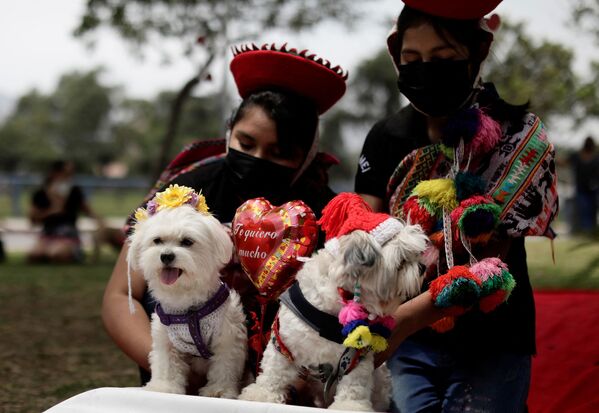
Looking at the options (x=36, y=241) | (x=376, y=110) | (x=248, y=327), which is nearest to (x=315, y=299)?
(x=248, y=327)

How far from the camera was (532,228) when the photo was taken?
2590 millimetres

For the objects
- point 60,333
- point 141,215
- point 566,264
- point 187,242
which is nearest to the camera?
point 187,242

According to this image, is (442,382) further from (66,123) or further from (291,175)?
(66,123)

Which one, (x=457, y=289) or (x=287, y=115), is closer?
(x=457, y=289)

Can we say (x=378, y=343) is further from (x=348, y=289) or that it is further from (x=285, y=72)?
(x=285, y=72)

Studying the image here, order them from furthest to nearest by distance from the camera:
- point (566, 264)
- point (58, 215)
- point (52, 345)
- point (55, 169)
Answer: point (55, 169) → point (58, 215) → point (566, 264) → point (52, 345)

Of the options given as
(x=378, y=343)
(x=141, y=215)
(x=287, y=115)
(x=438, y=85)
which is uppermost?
(x=438, y=85)

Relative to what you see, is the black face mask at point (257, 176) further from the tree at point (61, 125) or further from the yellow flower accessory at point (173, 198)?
the tree at point (61, 125)

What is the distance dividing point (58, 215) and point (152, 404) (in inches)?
550

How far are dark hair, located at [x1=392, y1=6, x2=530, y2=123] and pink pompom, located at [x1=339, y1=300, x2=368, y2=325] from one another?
1030 mm

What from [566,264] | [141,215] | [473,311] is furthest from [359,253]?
[566,264]

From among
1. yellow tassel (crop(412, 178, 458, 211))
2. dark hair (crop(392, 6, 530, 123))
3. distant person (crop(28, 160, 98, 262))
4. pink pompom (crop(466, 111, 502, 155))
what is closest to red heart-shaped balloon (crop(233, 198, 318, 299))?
yellow tassel (crop(412, 178, 458, 211))

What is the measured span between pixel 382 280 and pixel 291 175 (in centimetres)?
101

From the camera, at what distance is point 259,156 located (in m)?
2.91
